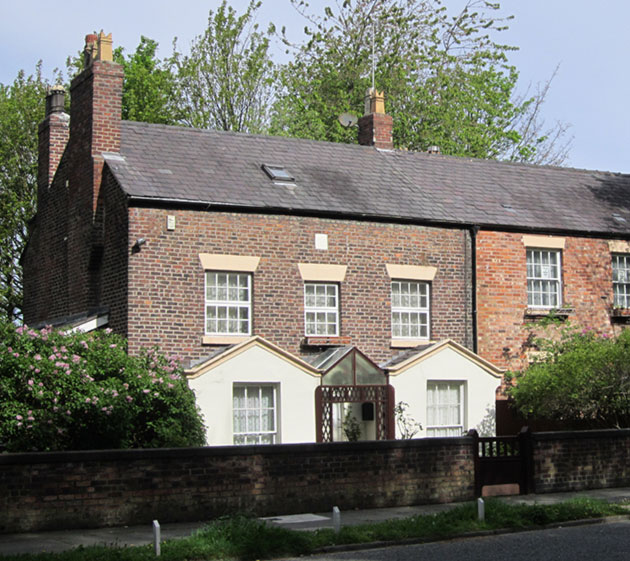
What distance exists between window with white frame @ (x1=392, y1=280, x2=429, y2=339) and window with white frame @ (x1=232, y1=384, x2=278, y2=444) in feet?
14.0

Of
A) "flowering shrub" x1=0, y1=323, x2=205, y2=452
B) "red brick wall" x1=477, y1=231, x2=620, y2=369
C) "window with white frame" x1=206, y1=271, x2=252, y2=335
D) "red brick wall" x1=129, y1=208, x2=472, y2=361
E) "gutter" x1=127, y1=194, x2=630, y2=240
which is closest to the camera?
"flowering shrub" x1=0, y1=323, x2=205, y2=452

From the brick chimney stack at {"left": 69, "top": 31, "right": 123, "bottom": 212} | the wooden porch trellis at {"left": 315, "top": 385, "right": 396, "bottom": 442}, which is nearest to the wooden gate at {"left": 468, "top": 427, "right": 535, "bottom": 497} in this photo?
the wooden porch trellis at {"left": 315, "top": 385, "right": 396, "bottom": 442}

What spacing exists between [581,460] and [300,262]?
804 cm

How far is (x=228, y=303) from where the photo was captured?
23.3 m

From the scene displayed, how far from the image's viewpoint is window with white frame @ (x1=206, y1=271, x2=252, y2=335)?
910 inches

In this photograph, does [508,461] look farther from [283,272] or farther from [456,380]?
[283,272]

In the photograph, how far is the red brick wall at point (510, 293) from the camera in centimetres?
2606

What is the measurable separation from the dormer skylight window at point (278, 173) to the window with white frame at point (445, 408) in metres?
5.99

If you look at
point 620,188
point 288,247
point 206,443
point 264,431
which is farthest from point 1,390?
point 620,188

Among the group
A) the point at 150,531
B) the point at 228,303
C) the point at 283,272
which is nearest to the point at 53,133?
the point at 228,303

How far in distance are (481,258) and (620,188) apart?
6978 millimetres

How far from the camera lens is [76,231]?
84.2 feet

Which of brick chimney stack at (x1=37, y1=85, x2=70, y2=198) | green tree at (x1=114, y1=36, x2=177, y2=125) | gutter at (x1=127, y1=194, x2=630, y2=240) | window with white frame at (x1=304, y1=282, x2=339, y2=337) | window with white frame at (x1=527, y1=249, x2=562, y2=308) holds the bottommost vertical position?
window with white frame at (x1=304, y1=282, x2=339, y2=337)

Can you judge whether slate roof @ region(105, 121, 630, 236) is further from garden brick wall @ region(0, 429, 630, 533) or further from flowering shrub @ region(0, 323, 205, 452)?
garden brick wall @ region(0, 429, 630, 533)
